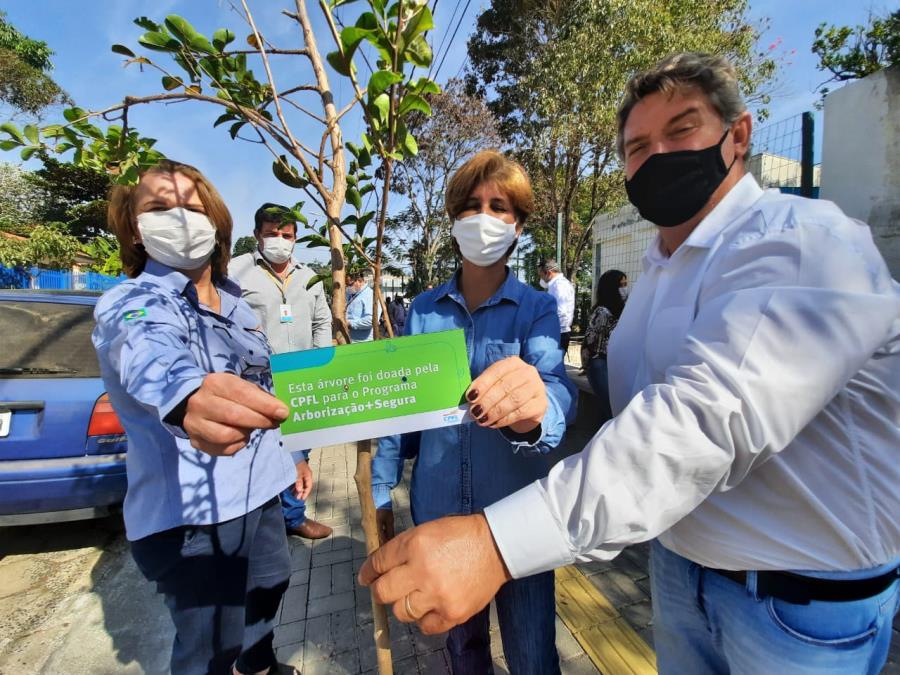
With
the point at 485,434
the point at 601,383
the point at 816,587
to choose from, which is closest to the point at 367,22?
the point at 485,434

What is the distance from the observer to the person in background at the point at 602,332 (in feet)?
14.8

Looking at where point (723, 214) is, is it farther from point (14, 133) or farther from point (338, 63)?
point (14, 133)

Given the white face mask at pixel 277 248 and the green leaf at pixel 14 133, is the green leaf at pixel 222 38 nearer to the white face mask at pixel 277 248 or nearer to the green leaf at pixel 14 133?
the green leaf at pixel 14 133

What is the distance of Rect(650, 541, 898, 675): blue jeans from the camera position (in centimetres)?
88

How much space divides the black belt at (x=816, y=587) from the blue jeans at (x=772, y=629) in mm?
13

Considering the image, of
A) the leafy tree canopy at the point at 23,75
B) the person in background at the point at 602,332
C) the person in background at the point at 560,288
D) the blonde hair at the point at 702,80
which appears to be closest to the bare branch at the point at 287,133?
the blonde hair at the point at 702,80

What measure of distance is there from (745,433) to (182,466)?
1.43 m

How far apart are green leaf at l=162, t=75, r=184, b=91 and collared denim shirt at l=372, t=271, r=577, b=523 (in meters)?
0.88

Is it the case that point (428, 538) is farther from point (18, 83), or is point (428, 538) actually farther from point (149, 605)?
point (18, 83)

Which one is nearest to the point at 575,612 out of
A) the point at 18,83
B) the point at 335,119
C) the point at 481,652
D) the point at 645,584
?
the point at 645,584

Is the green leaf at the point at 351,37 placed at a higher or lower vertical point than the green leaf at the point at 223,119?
higher

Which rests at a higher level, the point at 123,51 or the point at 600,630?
the point at 123,51

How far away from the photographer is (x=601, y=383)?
14.6 feet

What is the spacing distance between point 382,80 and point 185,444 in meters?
1.16
